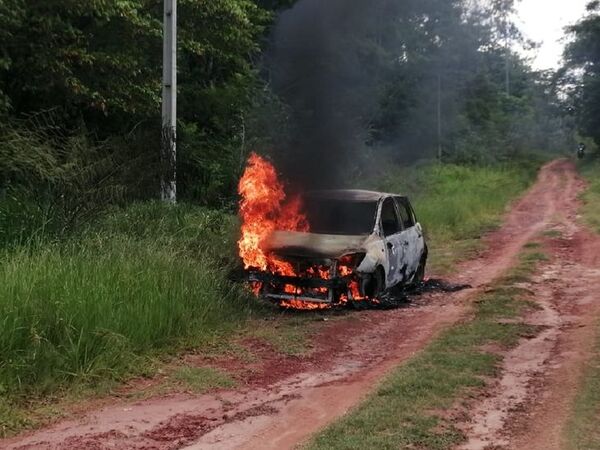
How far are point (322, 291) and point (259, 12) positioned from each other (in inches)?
385

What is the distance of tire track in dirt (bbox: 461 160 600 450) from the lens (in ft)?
14.5

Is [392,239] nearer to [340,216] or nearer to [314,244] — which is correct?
[340,216]

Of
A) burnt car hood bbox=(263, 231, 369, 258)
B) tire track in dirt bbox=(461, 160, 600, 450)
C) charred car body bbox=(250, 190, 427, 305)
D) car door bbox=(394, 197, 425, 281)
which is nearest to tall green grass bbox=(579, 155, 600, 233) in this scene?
tire track in dirt bbox=(461, 160, 600, 450)

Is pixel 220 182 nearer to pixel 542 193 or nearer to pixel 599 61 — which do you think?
pixel 542 193

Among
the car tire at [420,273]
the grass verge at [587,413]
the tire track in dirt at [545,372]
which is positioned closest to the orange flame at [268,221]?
the car tire at [420,273]

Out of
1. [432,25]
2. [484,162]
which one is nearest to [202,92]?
[432,25]

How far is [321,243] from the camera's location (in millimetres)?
8180

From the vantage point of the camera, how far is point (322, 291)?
7.96 meters

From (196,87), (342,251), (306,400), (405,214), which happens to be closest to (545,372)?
(306,400)

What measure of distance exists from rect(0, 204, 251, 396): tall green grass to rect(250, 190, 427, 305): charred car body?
62 centimetres

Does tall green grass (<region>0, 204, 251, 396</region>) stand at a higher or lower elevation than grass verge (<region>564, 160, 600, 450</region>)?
higher

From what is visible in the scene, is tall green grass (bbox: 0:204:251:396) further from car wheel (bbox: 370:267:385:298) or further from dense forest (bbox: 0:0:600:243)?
car wheel (bbox: 370:267:385:298)

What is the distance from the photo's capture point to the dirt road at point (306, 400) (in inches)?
171

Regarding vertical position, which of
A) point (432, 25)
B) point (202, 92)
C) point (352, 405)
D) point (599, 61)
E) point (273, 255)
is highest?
point (599, 61)
